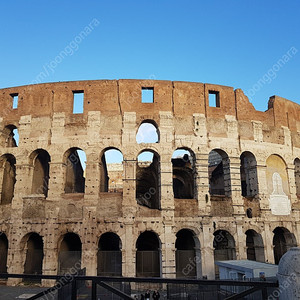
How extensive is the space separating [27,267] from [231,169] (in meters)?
13.9

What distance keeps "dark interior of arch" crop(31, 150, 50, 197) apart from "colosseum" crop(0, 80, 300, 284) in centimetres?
12

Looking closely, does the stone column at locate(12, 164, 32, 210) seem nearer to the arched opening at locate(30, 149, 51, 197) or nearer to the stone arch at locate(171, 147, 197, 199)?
the arched opening at locate(30, 149, 51, 197)

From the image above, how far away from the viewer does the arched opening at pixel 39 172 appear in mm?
18453

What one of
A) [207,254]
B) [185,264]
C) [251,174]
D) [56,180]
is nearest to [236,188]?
[251,174]

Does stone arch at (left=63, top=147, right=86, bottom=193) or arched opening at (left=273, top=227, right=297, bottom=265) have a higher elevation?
stone arch at (left=63, top=147, right=86, bottom=193)

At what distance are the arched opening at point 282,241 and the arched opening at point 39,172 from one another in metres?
16.2

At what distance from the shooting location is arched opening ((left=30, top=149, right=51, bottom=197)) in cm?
1845

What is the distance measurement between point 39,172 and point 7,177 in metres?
2.19

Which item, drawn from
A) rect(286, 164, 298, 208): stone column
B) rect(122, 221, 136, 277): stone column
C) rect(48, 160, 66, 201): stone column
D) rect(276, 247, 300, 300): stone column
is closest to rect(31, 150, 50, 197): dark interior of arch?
rect(48, 160, 66, 201): stone column

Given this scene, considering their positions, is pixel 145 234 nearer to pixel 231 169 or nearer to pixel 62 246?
pixel 62 246

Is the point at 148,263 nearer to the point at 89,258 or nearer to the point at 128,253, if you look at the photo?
the point at 128,253

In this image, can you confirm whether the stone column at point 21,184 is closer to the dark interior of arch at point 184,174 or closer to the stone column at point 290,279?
the dark interior of arch at point 184,174

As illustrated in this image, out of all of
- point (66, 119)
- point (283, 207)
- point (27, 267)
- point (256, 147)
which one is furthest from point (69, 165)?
point (283, 207)

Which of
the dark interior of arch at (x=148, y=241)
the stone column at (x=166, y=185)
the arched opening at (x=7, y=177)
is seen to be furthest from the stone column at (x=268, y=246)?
the arched opening at (x=7, y=177)
